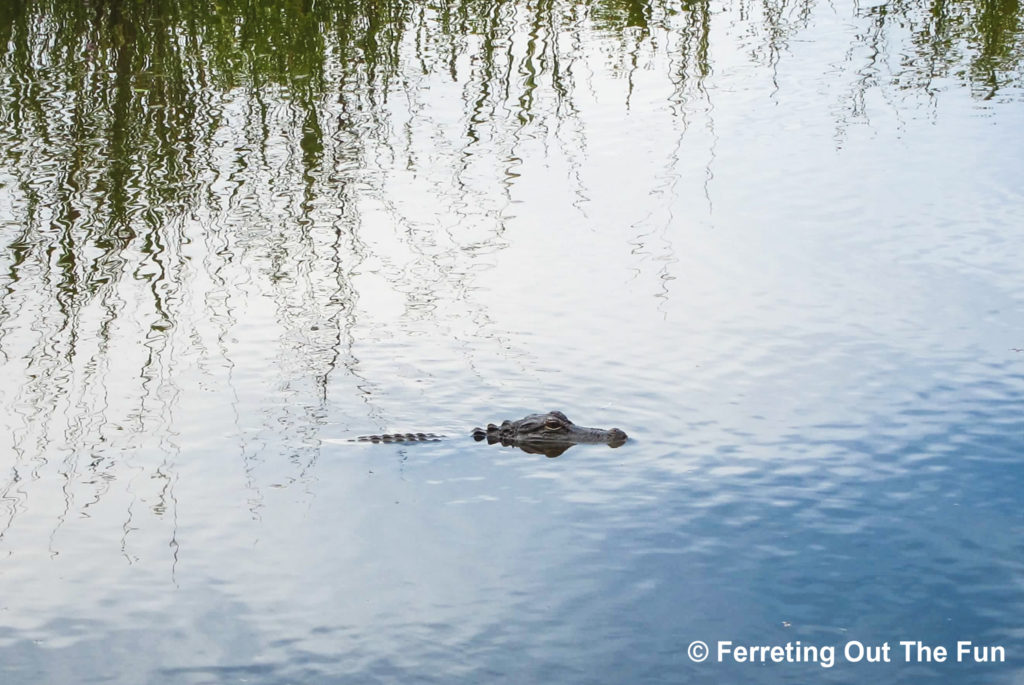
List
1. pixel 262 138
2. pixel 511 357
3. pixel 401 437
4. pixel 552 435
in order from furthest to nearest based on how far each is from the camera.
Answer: pixel 262 138 < pixel 511 357 < pixel 401 437 < pixel 552 435

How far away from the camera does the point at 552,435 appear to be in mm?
5898

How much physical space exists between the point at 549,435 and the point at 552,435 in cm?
2

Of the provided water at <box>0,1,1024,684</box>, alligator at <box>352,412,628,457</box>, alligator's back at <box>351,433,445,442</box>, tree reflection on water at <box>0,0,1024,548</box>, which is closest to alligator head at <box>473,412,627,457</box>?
alligator at <box>352,412,628,457</box>

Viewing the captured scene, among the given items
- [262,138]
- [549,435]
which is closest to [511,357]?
[549,435]

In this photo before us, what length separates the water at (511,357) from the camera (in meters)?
4.69

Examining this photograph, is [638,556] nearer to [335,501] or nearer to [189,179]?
[335,501]

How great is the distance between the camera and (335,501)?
18.2 feet

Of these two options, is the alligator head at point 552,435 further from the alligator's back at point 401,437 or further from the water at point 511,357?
the alligator's back at point 401,437

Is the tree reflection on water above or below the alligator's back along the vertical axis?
above

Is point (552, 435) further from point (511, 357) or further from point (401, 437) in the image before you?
point (511, 357)

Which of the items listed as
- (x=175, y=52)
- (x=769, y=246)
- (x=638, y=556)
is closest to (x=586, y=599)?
(x=638, y=556)

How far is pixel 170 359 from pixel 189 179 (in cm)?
276

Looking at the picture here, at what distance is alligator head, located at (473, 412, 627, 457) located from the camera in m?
5.88

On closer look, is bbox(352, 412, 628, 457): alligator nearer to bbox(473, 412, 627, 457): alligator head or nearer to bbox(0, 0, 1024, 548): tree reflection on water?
bbox(473, 412, 627, 457): alligator head
